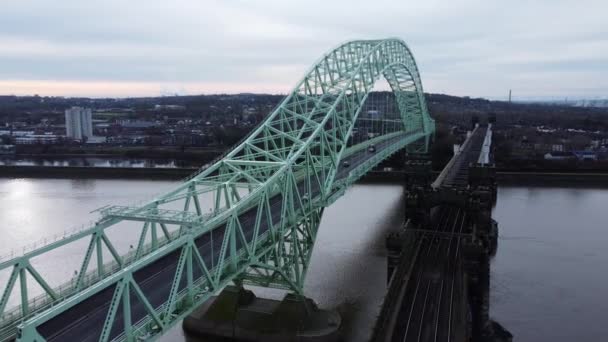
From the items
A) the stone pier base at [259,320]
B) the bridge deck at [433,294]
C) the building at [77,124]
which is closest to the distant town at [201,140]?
the building at [77,124]

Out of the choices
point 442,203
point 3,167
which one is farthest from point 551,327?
point 3,167

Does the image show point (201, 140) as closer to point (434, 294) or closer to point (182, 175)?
point (182, 175)

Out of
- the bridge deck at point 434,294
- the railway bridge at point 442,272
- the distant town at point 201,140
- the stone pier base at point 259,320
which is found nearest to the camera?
the bridge deck at point 434,294

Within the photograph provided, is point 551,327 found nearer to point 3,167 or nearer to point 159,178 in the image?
point 159,178

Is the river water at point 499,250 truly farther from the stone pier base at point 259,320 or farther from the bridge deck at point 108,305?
the bridge deck at point 108,305

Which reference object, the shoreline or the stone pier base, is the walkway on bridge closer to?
the stone pier base
